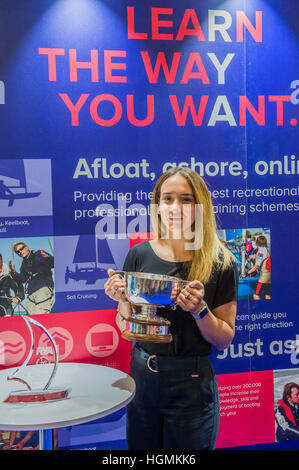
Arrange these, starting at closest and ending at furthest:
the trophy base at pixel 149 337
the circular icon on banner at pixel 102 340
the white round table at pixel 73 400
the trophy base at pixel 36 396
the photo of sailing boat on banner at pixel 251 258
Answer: the white round table at pixel 73 400 < the trophy base at pixel 36 396 < the trophy base at pixel 149 337 < the circular icon on banner at pixel 102 340 < the photo of sailing boat on banner at pixel 251 258

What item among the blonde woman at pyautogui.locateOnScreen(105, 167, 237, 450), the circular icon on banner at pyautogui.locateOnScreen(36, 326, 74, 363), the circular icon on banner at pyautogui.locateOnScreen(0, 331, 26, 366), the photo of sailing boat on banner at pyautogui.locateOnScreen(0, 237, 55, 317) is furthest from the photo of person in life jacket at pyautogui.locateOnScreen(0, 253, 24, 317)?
the blonde woman at pyautogui.locateOnScreen(105, 167, 237, 450)

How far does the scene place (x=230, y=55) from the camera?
8.14ft

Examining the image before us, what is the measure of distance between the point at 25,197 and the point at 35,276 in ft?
1.20

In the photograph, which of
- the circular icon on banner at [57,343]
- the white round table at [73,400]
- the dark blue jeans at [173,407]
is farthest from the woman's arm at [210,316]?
the circular icon on banner at [57,343]

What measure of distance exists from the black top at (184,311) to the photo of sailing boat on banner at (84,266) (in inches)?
9.4

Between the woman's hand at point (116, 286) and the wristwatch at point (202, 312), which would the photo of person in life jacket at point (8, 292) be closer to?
the woman's hand at point (116, 286)

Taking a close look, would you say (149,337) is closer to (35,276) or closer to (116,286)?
(116,286)

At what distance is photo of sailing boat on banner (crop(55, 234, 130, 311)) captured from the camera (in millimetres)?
2379

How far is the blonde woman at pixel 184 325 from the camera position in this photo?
79.8 inches

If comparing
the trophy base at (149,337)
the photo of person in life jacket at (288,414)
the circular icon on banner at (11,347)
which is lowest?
the photo of person in life jacket at (288,414)

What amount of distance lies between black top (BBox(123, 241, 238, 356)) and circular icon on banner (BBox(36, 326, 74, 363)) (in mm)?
447

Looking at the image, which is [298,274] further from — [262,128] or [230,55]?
[230,55]

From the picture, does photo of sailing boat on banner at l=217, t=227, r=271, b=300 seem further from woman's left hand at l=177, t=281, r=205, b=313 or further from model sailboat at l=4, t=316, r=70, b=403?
model sailboat at l=4, t=316, r=70, b=403

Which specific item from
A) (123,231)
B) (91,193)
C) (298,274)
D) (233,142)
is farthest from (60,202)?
(298,274)
